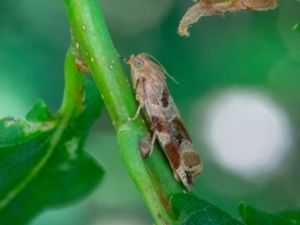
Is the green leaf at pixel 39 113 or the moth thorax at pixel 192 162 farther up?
the green leaf at pixel 39 113

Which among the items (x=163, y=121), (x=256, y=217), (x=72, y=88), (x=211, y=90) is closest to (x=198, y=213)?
(x=256, y=217)

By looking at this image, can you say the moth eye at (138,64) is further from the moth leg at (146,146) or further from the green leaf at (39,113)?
the moth leg at (146,146)

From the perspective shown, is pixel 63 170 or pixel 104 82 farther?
pixel 63 170

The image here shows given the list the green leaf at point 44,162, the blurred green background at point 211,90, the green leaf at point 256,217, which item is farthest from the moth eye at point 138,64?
the blurred green background at point 211,90

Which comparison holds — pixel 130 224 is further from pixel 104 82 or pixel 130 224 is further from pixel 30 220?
pixel 104 82

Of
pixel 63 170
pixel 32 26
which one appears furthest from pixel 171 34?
pixel 63 170

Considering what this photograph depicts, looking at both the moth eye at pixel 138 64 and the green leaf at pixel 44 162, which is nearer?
the green leaf at pixel 44 162

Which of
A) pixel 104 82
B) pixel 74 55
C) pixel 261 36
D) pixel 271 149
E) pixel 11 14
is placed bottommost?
pixel 104 82

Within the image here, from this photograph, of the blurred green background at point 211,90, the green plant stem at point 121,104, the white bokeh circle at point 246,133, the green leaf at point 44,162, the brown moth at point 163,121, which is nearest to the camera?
the green plant stem at point 121,104
